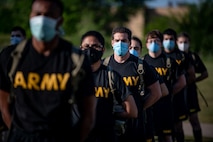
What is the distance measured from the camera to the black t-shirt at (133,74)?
5.69 metres

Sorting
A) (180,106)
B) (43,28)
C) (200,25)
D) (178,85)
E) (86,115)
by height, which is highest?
(200,25)

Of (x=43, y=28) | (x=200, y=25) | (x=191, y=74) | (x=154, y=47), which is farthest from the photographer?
(x=200, y=25)

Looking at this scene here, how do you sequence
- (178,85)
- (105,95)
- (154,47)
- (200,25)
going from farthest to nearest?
(200,25), (178,85), (154,47), (105,95)

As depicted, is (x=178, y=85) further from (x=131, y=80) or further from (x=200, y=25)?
(x=200, y=25)

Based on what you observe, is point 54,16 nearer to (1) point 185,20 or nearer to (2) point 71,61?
(2) point 71,61

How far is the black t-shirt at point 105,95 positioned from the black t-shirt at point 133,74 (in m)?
0.64

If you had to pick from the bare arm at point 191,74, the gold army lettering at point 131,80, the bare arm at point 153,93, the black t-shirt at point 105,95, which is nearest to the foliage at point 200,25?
the bare arm at point 191,74

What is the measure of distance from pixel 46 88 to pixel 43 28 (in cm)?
40

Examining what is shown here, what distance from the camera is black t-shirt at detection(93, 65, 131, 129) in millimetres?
4625

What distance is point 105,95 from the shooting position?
474 cm

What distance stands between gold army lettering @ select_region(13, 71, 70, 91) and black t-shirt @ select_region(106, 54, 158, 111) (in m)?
2.17

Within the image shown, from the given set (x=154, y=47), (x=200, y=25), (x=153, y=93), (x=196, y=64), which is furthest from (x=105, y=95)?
(x=200, y=25)

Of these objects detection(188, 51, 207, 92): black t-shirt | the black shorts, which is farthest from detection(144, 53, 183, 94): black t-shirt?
detection(188, 51, 207, 92): black t-shirt

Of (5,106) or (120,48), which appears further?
(120,48)
